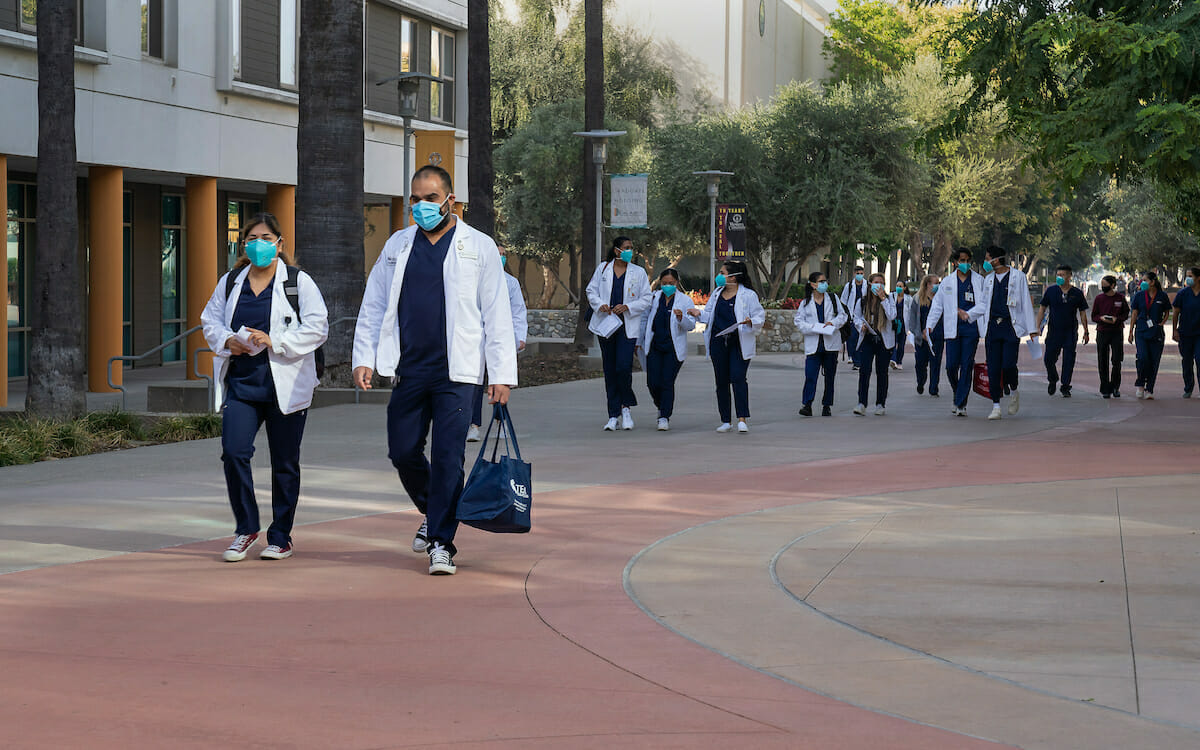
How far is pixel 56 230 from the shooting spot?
14.4m

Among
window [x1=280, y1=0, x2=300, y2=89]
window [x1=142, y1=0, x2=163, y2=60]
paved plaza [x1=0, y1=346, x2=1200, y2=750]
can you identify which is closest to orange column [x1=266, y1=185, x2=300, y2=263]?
window [x1=280, y1=0, x2=300, y2=89]

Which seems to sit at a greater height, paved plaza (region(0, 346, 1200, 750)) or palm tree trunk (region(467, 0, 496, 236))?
palm tree trunk (region(467, 0, 496, 236))

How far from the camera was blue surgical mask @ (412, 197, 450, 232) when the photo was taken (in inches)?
291

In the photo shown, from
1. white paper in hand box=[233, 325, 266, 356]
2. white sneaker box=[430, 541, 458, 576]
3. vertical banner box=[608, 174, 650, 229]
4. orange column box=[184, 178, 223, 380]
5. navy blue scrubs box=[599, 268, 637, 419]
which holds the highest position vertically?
vertical banner box=[608, 174, 650, 229]

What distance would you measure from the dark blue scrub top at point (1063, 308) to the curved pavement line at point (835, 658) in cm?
1427

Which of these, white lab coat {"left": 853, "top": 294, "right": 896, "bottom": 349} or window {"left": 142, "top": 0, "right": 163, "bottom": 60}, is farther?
window {"left": 142, "top": 0, "right": 163, "bottom": 60}

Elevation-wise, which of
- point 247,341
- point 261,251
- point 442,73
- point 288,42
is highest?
point 442,73

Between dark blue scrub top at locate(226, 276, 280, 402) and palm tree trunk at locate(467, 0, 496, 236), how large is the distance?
14.5 metres

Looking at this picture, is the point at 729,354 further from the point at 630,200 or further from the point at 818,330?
the point at 630,200

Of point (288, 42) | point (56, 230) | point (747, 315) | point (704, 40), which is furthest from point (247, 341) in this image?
point (704, 40)

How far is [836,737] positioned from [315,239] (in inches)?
541

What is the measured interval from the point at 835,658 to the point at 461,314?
2696 mm

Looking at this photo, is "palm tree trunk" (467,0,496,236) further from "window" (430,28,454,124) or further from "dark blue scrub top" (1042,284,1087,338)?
"dark blue scrub top" (1042,284,1087,338)

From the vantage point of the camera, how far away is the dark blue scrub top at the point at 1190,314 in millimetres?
20875
